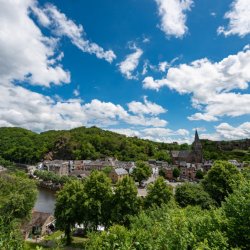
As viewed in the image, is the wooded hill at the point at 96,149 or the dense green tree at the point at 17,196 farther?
the wooded hill at the point at 96,149

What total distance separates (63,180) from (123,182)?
189 ft

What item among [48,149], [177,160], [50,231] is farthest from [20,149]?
[50,231]

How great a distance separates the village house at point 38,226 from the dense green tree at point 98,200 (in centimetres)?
1213

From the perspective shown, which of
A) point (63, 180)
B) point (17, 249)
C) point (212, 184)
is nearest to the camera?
point (17, 249)

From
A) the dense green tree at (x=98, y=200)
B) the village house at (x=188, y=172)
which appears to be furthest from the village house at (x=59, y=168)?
the dense green tree at (x=98, y=200)

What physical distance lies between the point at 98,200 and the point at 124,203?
320 cm

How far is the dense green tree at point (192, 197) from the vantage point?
3378 cm

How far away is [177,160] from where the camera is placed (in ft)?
418

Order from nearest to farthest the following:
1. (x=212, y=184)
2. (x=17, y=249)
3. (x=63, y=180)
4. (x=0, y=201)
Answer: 1. (x=17, y=249)
2. (x=0, y=201)
3. (x=212, y=184)
4. (x=63, y=180)

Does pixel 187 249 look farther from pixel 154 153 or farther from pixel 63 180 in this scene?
pixel 154 153

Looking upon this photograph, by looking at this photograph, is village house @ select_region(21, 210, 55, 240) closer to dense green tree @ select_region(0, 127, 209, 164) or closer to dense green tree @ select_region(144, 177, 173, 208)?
dense green tree @ select_region(144, 177, 173, 208)

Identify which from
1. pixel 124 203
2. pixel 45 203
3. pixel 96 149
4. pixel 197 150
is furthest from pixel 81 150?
pixel 124 203

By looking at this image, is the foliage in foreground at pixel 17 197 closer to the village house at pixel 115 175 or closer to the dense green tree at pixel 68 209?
the dense green tree at pixel 68 209

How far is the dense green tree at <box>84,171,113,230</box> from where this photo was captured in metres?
28.2
